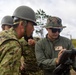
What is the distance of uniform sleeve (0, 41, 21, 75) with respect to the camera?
142 inches

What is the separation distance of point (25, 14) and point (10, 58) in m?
1.06

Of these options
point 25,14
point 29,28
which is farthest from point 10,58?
point 25,14

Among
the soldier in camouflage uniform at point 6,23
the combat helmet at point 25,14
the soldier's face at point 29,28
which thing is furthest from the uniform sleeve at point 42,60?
the soldier in camouflage uniform at point 6,23

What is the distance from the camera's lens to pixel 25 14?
4.49 metres

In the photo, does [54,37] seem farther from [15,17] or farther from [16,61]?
[16,61]

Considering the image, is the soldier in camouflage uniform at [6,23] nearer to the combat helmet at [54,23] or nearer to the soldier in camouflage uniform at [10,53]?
the combat helmet at [54,23]

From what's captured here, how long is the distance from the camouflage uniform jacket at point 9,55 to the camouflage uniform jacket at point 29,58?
95.9 inches

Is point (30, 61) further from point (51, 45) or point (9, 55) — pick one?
point (9, 55)

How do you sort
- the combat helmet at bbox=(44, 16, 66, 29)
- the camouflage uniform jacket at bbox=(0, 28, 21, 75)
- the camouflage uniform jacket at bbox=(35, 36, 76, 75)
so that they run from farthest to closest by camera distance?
1. the combat helmet at bbox=(44, 16, 66, 29)
2. the camouflage uniform jacket at bbox=(35, 36, 76, 75)
3. the camouflage uniform jacket at bbox=(0, 28, 21, 75)

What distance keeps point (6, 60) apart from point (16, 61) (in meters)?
0.13

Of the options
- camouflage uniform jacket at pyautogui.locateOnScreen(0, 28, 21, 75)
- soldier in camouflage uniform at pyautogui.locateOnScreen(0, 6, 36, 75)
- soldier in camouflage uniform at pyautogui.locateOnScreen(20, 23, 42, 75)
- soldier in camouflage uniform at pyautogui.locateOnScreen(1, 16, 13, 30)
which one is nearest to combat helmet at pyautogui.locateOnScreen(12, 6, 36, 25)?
soldier in camouflage uniform at pyautogui.locateOnScreen(0, 6, 36, 75)

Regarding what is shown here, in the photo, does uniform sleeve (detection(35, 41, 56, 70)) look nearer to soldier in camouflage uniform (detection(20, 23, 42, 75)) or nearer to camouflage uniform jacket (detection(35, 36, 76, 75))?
camouflage uniform jacket (detection(35, 36, 76, 75))

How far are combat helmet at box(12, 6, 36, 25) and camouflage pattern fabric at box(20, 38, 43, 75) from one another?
62.1 inches

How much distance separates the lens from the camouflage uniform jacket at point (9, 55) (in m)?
3.61
